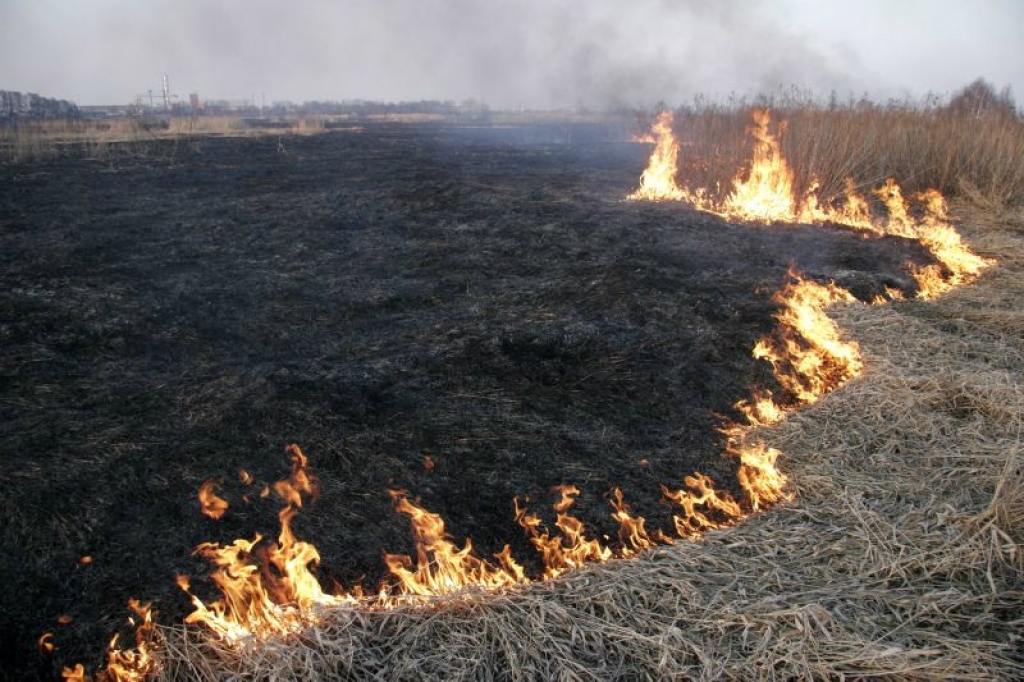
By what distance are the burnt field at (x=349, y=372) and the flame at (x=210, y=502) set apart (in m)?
0.06

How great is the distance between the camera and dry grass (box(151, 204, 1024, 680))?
84.6 inches

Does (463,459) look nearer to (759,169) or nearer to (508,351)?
(508,351)

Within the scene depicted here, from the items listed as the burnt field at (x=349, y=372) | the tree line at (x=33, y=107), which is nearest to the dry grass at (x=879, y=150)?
the burnt field at (x=349, y=372)

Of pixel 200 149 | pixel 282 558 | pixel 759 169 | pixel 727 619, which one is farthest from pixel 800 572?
pixel 200 149

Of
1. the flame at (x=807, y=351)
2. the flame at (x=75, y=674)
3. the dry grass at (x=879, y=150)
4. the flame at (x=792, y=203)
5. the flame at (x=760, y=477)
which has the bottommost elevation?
the flame at (x=75, y=674)

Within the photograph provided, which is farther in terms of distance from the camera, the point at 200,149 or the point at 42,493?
the point at 200,149

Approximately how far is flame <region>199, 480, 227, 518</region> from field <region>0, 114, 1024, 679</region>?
0.19 feet

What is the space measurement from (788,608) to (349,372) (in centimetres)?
316

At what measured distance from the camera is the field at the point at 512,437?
2.30 meters

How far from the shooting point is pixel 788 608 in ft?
7.86

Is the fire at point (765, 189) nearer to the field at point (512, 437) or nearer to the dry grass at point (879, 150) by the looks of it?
the dry grass at point (879, 150)

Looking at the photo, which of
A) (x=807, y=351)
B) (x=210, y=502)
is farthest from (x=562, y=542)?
(x=807, y=351)

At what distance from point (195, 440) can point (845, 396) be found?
3.99 meters

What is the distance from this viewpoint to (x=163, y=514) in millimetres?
2971
